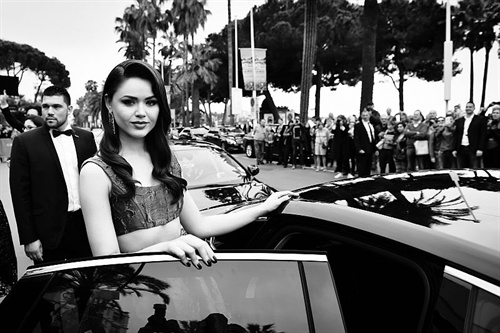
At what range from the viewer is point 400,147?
37.8ft

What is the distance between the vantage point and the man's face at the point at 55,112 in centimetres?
Result: 330

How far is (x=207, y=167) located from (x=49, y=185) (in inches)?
102

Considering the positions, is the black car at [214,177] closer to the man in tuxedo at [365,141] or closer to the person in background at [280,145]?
the man in tuxedo at [365,141]

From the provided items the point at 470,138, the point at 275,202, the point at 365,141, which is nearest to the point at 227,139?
the point at 365,141

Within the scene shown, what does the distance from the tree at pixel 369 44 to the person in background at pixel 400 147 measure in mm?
4880

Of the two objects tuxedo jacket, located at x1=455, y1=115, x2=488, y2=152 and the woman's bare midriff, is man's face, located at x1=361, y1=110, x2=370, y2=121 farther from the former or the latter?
the woman's bare midriff

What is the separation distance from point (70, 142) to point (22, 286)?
221 cm

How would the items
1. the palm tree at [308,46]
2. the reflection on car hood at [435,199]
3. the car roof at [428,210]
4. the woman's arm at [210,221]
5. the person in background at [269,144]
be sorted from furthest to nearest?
the person in background at [269,144] → the palm tree at [308,46] → the woman's arm at [210,221] → the reflection on car hood at [435,199] → the car roof at [428,210]

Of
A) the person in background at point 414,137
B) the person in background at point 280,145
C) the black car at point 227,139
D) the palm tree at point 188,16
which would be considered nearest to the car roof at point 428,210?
the person in background at point 414,137

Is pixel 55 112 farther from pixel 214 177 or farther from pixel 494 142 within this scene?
pixel 494 142

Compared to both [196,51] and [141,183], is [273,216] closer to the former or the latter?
[141,183]

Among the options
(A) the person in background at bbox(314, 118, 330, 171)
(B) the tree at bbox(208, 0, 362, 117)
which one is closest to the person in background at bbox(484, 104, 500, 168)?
(A) the person in background at bbox(314, 118, 330, 171)

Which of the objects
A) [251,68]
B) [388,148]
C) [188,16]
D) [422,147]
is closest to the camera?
[422,147]

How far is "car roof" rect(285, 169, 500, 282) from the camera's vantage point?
1.26m
